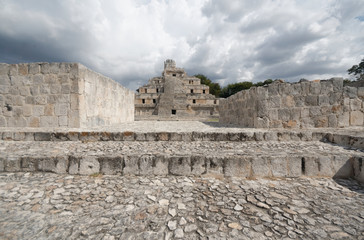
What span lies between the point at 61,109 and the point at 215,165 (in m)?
5.22

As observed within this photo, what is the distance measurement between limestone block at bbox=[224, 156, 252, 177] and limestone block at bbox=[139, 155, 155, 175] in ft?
3.77

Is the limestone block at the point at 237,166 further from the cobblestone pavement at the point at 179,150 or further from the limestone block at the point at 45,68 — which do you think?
the limestone block at the point at 45,68

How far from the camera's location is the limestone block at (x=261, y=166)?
8.25 ft

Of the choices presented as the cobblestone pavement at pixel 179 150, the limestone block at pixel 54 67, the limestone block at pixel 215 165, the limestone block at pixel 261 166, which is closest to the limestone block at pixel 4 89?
the limestone block at pixel 54 67

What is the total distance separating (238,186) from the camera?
7.38ft

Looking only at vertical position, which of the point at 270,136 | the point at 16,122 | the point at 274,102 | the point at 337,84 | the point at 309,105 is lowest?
the point at 270,136

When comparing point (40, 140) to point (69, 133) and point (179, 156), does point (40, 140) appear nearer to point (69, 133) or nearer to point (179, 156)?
point (69, 133)

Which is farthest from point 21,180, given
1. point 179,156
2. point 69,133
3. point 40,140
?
point 179,156

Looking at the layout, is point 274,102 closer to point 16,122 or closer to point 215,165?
point 215,165

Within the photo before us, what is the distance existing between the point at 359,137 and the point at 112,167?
4371 mm

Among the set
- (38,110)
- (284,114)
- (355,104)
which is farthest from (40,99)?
(355,104)

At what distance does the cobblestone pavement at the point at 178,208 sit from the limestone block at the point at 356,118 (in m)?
4.33

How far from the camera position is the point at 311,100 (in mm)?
5375

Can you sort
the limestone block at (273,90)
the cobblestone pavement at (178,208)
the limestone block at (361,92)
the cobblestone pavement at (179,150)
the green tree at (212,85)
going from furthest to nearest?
the green tree at (212,85) → the limestone block at (273,90) → the limestone block at (361,92) → the cobblestone pavement at (179,150) → the cobblestone pavement at (178,208)
